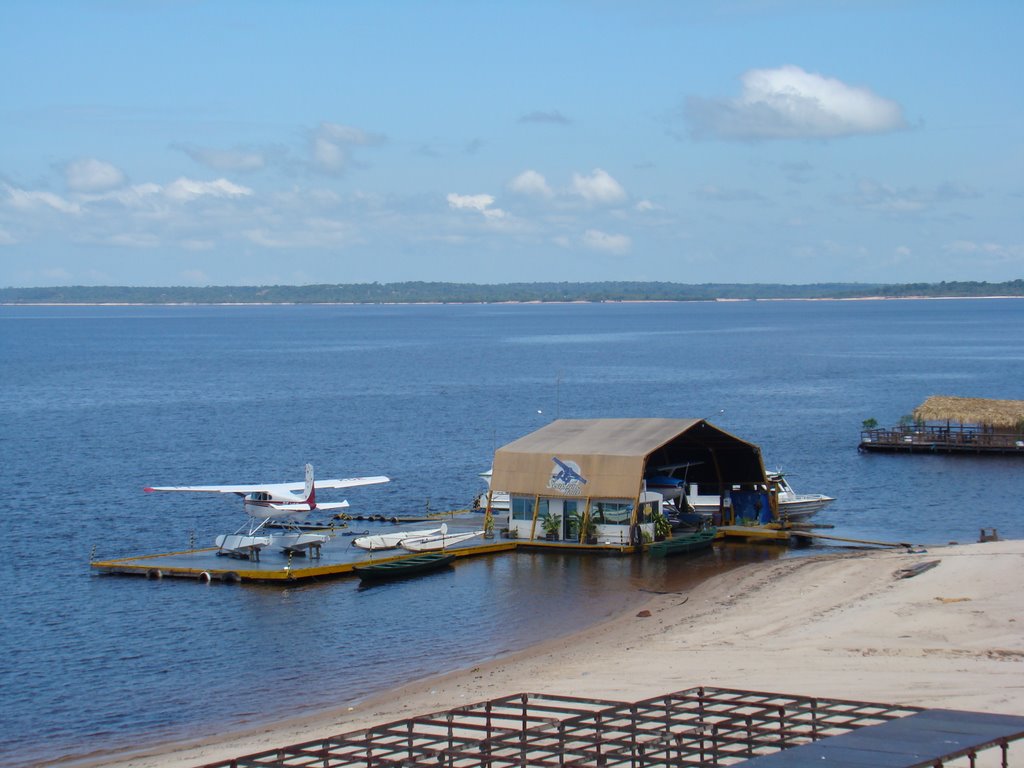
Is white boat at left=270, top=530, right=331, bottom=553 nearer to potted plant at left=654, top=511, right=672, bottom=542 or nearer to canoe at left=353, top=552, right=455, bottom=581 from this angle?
canoe at left=353, top=552, right=455, bottom=581

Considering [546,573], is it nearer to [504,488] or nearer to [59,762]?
[504,488]

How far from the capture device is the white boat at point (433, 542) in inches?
1913

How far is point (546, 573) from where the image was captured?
151ft

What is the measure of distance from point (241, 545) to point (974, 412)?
177 ft

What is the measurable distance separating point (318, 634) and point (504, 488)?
45.5 ft

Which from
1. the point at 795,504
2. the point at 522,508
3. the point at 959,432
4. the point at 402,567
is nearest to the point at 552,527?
the point at 522,508

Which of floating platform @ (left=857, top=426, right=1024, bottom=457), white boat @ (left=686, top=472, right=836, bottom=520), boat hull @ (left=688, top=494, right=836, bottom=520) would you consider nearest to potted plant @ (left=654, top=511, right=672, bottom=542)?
white boat @ (left=686, top=472, right=836, bottom=520)

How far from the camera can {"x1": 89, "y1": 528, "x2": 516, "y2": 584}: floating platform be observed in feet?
148

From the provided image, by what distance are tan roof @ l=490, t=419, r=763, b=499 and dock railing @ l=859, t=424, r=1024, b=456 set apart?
32442 mm

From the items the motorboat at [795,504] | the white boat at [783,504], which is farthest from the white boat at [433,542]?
the motorboat at [795,504]

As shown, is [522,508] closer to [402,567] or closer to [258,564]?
[402,567]

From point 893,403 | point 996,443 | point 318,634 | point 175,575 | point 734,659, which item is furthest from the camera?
point 893,403

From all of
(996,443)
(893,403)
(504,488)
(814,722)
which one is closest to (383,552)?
(504,488)

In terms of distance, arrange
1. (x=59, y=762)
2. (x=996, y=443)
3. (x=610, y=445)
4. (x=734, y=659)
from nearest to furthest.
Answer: (x=59, y=762), (x=734, y=659), (x=610, y=445), (x=996, y=443)
